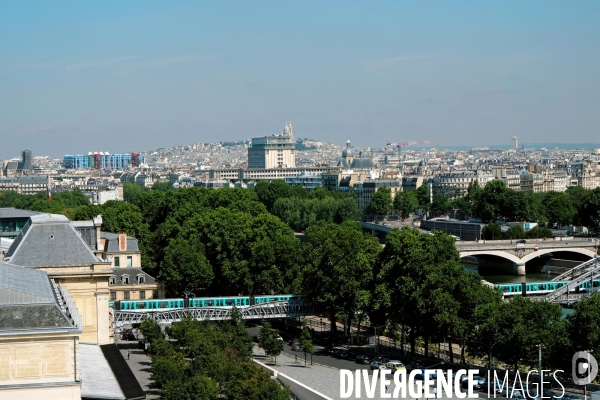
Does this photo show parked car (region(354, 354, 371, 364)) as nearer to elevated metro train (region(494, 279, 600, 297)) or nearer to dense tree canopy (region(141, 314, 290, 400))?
dense tree canopy (region(141, 314, 290, 400))

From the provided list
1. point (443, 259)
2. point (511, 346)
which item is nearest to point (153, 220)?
point (443, 259)

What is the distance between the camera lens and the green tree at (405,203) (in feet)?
437

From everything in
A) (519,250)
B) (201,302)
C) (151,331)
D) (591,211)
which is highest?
(591,211)

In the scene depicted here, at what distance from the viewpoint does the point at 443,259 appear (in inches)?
1791

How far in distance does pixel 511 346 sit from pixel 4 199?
113 m

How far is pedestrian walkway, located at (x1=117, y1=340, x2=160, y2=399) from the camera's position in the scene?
34306 millimetres

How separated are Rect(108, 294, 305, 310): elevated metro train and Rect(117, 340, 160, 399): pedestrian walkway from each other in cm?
343

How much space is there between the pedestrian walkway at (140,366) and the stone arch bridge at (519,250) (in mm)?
39342

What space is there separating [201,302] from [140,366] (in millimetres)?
10987

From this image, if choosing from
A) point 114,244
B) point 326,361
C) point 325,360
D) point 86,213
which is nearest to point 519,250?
point 86,213

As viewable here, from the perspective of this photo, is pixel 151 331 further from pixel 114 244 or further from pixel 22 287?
pixel 22 287

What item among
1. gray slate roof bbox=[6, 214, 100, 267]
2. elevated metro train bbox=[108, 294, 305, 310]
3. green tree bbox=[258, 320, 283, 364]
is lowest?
green tree bbox=[258, 320, 283, 364]

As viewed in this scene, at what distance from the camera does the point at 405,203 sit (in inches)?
5246

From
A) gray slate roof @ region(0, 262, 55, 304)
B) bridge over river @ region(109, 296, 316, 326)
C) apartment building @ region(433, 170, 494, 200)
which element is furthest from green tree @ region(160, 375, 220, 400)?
apartment building @ region(433, 170, 494, 200)
